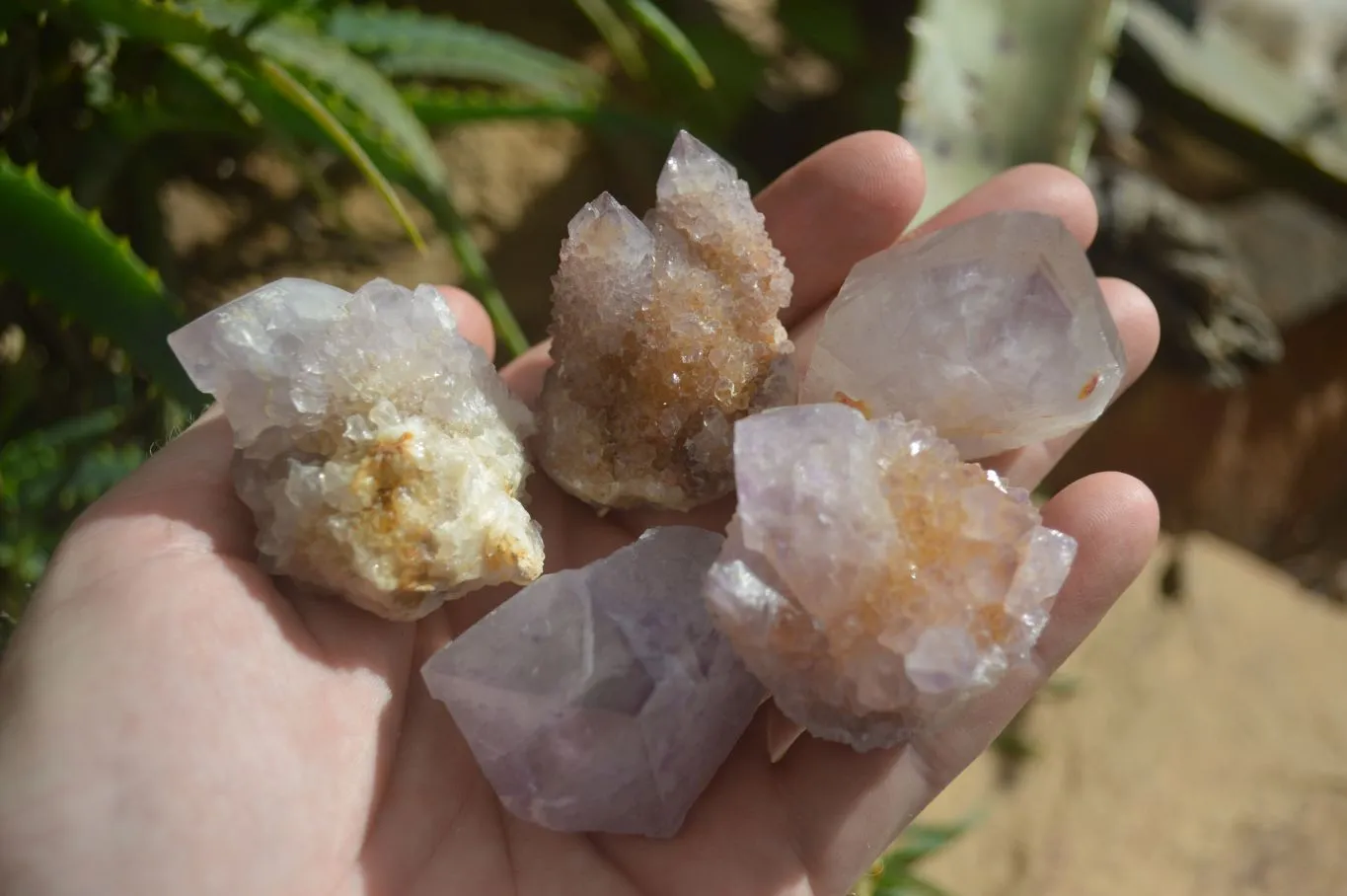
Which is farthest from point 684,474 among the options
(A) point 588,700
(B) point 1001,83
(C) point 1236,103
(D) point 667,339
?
(C) point 1236,103

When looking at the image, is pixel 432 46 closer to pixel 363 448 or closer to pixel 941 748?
pixel 363 448

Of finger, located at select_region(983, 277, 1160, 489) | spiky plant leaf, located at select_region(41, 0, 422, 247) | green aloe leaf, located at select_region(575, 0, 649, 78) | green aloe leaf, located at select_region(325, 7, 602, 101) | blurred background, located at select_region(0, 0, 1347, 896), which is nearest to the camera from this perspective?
spiky plant leaf, located at select_region(41, 0, 422, 247)

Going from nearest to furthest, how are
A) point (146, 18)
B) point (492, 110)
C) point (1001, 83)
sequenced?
point (146, 18) < point (492, 110) < point (1001, 83)

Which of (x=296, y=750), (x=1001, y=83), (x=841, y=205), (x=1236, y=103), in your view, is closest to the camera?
(x=296, y=750)

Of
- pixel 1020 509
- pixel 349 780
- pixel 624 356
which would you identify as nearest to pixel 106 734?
pixel 349 780

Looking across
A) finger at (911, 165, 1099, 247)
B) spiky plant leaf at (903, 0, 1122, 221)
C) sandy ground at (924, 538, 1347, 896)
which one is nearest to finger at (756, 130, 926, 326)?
finger at (911, 165, 1099, 247)

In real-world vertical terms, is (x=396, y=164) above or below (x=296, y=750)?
above

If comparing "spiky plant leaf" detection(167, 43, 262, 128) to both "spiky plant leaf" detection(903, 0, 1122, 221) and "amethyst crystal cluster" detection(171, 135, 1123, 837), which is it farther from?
"spiky plant leaf" detection(903, 0, 1122, 221)
